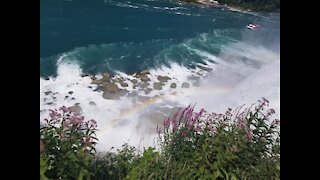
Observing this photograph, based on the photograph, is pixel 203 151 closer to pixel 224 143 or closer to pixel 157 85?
pixel 224 143

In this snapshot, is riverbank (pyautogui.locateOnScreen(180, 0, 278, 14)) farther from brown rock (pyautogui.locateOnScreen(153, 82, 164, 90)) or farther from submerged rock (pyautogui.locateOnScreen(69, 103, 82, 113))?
submerged rock (pyautogui.locateOnScreen(69, 103, 82, 113))

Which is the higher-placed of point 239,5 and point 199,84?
point 239,5

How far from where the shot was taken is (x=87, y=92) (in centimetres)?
308

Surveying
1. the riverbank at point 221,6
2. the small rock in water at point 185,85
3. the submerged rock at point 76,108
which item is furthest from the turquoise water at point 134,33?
the submerged rock at point 76,108

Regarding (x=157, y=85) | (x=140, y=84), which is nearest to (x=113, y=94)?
(x=140, y=84)

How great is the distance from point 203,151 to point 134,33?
3.09 ft

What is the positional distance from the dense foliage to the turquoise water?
0.44 metres

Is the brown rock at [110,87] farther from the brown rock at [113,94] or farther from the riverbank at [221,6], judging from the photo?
the riverbank at [221,6]

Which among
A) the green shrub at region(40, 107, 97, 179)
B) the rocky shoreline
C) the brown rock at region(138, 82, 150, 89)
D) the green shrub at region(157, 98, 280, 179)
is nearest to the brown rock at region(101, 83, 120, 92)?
the rocky shoreline
